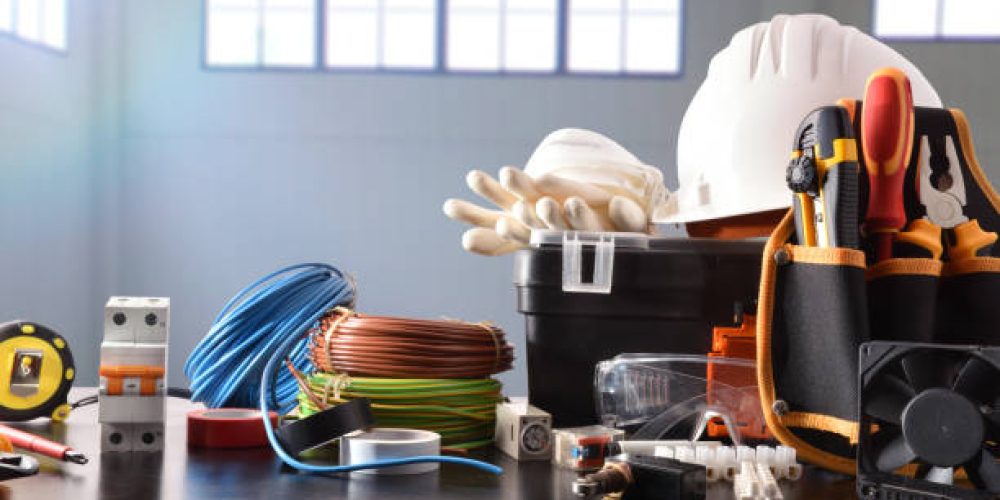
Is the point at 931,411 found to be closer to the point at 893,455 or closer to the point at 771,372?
the point at 893,455

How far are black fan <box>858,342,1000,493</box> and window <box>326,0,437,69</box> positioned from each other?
224 inches

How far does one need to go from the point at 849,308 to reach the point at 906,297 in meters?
0.04

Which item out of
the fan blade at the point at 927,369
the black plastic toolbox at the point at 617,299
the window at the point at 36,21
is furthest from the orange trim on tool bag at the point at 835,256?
the window at the point at 36,21

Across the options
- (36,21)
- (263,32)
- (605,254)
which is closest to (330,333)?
(605,254)

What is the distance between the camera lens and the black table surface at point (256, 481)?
678 millimetres

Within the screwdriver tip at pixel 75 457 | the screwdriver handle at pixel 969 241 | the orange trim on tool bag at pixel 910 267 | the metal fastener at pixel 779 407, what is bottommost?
the screwdriver tip at pixel 75 457

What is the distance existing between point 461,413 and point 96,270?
575 cm

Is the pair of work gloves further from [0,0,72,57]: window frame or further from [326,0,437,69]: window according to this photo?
[326,0,437,69]: window

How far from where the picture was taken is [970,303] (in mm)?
800

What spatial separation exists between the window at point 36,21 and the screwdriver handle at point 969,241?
5.16 meters

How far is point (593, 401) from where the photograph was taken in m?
1.02

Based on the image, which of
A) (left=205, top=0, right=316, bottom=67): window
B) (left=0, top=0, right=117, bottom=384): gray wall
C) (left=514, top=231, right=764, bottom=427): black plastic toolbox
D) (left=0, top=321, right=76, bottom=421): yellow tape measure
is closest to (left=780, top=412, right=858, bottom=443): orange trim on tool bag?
(left=514, top=231, right=764, bottom=427): black plastic toolbox

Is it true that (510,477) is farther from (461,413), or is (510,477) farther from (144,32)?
(144,32)

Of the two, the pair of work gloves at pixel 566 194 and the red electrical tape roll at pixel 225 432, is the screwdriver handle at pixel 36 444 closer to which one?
the red electrical tape roll at pixel 225 432
